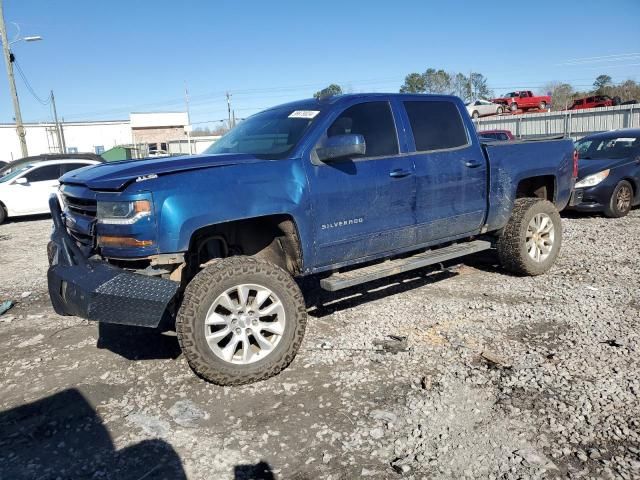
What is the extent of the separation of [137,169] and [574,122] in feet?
89.3

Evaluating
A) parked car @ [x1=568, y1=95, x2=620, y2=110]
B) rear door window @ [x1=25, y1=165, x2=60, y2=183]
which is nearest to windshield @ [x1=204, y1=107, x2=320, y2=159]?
rear door window @ [x1=25, y1=165, x2=60, y2=183]

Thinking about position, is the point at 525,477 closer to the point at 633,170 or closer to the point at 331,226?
the point at 331,226

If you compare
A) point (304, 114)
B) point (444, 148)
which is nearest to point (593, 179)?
point (444, 148)

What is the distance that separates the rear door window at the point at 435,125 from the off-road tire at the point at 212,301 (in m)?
1.96

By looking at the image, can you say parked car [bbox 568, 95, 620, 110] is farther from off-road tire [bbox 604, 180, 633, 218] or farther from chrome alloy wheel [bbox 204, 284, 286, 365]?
chrome alloy wheel [bbox 204, 284, 286, 365]

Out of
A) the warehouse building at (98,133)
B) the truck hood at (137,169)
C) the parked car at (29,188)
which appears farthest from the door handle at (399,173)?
the warehouse building at (98,133)

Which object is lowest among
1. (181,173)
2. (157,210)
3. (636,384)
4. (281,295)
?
(636,384)

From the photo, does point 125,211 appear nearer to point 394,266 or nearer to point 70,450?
point 70,450

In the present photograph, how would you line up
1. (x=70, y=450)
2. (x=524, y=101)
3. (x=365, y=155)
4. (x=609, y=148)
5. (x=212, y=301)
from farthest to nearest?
(x=524, y=101) < (x=609, y=148) < (x=365, y=155) < (x=212, y=301) < (x=70, y=450)

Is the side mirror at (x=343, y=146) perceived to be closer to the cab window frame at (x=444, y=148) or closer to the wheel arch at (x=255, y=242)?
the wheel arch at (x=255, y=242)

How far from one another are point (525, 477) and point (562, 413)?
28.0 inches

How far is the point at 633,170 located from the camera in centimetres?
966

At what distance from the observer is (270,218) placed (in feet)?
13.0

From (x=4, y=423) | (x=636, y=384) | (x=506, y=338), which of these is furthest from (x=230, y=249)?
(x=636, y=384)
